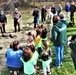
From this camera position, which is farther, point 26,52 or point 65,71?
point 65,71

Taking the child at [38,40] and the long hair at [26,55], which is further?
the child at [38,40]

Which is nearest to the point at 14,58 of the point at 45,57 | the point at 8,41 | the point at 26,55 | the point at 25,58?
the point at 25,58

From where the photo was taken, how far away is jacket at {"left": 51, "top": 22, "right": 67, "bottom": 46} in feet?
27.0

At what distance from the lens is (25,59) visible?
7.40 metres

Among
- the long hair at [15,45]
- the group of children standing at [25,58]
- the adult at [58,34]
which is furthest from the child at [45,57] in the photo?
the long hair at [15,45]

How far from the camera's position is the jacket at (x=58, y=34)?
8.22 meters

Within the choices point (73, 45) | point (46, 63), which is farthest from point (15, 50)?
point (73, 45)

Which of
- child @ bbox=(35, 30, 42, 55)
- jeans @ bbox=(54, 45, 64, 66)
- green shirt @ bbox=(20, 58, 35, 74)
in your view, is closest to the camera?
green shirt @ bbox=(20, 58, 35, 74)

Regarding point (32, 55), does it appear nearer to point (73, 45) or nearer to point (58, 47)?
point (58, 47)

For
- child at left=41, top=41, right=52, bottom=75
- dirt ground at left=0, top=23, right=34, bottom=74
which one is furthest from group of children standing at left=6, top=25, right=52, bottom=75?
dirt ground at left=0, top=23, right=34, bottom=74

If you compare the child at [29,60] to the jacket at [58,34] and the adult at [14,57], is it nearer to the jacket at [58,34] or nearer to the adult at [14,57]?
the adult at [14,57]

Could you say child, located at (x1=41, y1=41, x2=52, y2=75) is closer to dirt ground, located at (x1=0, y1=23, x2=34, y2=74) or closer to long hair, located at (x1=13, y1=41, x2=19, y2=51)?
long hair, located at (x1=13, y1=41, x2=19, y2=51)

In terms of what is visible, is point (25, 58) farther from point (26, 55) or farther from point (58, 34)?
point (58, 34)

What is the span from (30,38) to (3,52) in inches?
111
